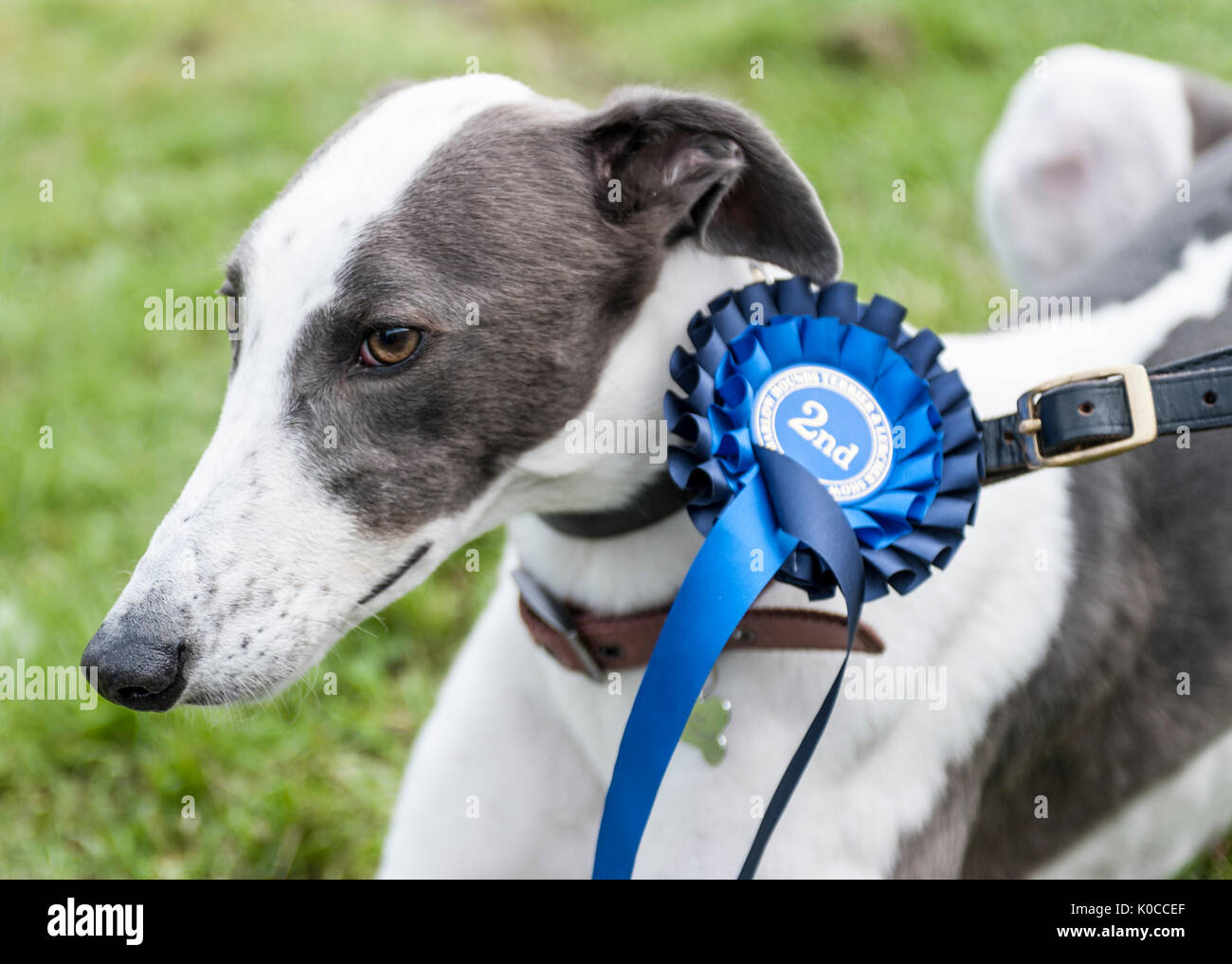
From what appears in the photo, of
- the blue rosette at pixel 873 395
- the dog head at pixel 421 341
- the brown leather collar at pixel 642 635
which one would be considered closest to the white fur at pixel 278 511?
the dog head at pixel 421 341

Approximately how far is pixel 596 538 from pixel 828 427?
45cm

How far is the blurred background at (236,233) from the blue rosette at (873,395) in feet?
2.74

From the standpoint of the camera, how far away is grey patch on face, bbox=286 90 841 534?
1911mm

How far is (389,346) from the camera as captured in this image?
1916mm

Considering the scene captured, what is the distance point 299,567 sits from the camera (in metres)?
1.87

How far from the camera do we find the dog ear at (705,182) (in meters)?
2.04
